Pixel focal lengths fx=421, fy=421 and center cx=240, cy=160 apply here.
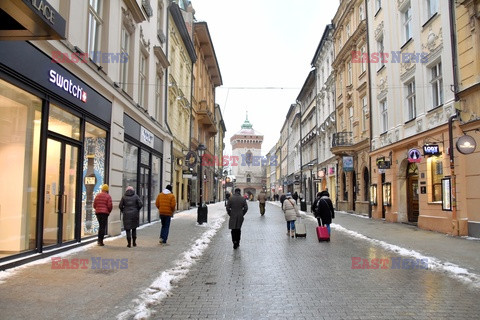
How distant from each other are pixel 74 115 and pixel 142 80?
7465mm

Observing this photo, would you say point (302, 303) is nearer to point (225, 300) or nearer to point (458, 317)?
point (225, 300)

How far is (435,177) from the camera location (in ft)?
54.0

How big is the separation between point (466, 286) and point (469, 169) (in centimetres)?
833

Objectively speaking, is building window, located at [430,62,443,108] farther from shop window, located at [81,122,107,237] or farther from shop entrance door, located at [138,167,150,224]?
shop window, located at [81,122,107,237]

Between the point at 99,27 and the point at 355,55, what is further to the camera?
the point at 355,55

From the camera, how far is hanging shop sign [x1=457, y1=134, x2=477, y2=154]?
13.3m

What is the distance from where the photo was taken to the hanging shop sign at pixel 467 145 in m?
13.3

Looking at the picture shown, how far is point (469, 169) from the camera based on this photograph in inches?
548

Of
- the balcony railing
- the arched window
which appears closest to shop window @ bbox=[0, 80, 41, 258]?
the arched window

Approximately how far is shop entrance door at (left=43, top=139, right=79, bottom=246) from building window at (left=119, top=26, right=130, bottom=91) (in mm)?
4807

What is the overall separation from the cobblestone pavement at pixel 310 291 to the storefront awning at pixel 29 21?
398 centimetres

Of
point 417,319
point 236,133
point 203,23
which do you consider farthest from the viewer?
A: point 236,133

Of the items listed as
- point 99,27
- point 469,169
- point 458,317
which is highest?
point 99,27

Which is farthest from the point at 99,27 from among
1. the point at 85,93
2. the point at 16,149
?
the point at 16,149
